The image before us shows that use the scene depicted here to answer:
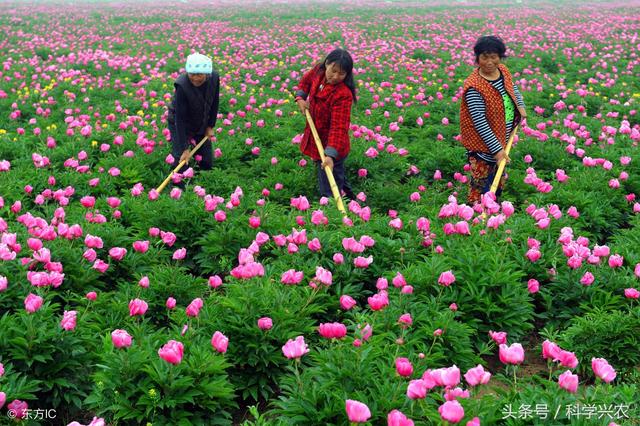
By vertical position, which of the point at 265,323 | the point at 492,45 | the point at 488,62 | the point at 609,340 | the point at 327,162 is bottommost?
the point at 609,340

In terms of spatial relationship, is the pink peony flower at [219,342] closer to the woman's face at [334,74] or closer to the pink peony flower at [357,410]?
the pink peony flower at [357,410]

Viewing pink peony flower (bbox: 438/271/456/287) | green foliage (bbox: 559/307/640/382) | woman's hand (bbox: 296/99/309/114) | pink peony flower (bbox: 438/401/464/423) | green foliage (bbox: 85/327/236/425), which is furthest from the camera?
woman's hand (bbox: 296/99/309/114)

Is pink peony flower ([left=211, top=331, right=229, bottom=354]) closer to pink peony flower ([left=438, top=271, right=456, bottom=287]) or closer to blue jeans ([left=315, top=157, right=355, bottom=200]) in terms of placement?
pink peony flower ([left=438, top=271, right=456, bottom=287])

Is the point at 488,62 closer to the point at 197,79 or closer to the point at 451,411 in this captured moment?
the point at 197,79

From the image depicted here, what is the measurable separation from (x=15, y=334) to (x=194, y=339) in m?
0.99

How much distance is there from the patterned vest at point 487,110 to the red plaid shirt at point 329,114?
119 cm

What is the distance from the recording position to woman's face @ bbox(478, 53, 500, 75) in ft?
16.7

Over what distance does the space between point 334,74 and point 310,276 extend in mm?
2170

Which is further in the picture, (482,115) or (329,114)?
(329,114)

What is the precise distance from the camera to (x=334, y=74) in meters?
5.27

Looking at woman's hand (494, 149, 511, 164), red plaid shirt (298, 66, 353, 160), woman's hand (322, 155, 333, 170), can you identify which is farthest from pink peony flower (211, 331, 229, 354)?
woman's hand (494, 149, 511, 164)

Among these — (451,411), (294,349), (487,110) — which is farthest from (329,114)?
(451,411)

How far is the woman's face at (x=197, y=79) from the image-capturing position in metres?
Result: 5.80

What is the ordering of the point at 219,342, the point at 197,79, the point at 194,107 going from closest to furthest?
the point at 219,342, the point at 197,79, the point at 194,107
